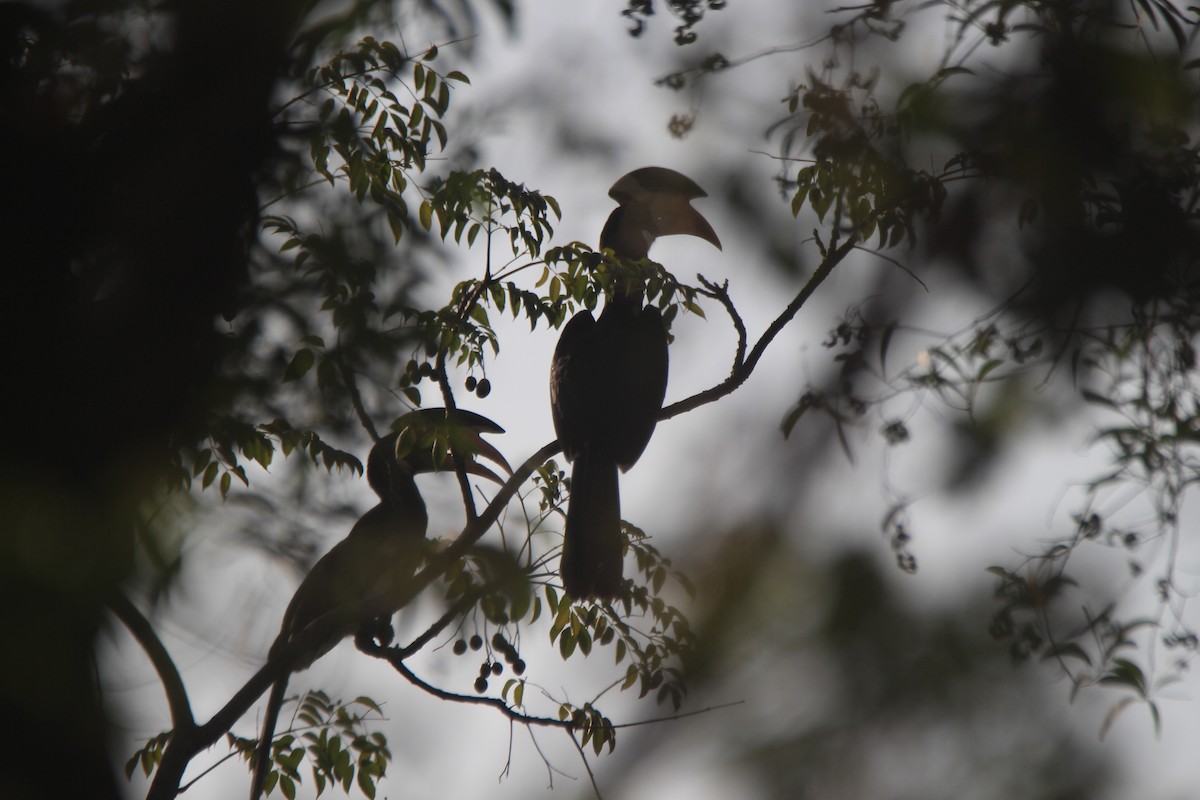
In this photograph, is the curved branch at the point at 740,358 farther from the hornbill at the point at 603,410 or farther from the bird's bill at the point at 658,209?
the bird's bill at the point at 658,209

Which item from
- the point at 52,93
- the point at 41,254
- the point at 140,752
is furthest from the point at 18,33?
the point at 140,752

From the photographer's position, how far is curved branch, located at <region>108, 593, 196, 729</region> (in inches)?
57.2

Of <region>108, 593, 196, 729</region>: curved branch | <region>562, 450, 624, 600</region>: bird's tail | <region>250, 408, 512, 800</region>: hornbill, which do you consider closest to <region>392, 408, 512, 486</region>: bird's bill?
<region>250, 408, 512, 800</region>: hornbill

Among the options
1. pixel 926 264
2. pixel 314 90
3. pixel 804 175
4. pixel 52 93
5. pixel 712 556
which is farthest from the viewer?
pixel 804 175

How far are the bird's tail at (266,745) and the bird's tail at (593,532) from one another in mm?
870

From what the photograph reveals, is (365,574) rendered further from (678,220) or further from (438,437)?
(678,220)

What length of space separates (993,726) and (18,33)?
1708 millimetres

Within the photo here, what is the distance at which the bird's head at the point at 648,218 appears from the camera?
172 inches

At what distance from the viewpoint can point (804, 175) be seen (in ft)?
7.29

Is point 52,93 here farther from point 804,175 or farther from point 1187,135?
point 1187,135

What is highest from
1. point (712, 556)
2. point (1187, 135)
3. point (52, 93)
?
point (52, 93)

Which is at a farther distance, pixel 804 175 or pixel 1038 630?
pixel 804 175

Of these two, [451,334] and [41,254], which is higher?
[451,334]

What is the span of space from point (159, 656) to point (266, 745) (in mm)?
655
